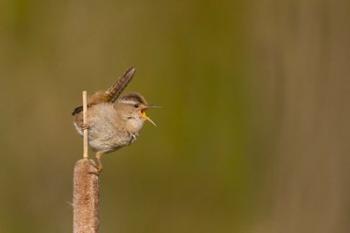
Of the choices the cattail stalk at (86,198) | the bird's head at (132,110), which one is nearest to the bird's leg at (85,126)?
the bird's head at (132,110)

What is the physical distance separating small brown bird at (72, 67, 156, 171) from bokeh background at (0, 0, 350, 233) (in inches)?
74.2

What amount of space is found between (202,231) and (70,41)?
3.69ft

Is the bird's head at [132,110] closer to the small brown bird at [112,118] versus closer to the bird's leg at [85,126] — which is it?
the small brown bird at [112,118]

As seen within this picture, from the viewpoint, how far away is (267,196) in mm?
5176

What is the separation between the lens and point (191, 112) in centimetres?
572

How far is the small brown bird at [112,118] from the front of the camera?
275 cm

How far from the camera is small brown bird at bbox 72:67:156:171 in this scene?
2.75 meters

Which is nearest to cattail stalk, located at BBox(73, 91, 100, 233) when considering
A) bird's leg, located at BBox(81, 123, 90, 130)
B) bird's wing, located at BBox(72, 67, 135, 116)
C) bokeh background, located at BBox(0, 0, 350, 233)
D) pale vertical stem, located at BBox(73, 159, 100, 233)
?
pale vertical stem, located at BBox(73, 159, 100, 233)

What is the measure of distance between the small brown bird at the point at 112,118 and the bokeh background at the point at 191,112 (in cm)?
188

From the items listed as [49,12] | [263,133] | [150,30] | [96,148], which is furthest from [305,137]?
[96,148]

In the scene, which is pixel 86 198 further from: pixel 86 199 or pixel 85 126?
pixel 85 126

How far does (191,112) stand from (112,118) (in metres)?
2.92

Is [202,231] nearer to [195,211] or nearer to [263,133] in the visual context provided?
[195,211]

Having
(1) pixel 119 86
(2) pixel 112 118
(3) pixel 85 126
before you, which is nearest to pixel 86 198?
(3) pixel 85 126
